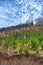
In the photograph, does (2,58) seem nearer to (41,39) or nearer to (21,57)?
(21,57)

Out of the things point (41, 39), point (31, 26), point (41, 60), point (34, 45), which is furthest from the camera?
point (31, 26)

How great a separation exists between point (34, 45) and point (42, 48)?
61 centimetres

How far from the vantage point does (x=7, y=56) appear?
1273 cm

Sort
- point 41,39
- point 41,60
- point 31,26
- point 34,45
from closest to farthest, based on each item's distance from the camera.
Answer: point 41,60 → point 34,45 → point 41,39 → point 31,26

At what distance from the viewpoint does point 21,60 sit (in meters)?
12.8

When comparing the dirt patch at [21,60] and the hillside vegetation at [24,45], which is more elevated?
the hillside vegetation at [24,45]

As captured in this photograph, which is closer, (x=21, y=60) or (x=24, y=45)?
(x=21, y=60)

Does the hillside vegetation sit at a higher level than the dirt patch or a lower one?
higher

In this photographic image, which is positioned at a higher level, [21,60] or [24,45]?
[24,45]

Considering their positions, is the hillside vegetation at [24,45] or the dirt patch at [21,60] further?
the hillside vegetation at [24,45]

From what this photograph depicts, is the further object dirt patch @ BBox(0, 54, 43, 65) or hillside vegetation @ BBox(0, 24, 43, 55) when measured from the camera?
hillside vegetation @ BBox(0, 24, 43, 55)

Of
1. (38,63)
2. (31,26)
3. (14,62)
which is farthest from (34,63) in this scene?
(31,26)

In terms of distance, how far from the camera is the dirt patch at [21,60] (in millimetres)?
12547

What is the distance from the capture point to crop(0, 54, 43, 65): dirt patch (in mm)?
12547
